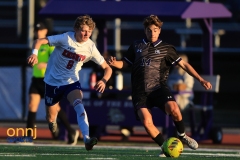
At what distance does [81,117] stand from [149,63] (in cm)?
126

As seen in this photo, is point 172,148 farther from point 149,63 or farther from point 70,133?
point 70,133

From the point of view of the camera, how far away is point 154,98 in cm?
1380

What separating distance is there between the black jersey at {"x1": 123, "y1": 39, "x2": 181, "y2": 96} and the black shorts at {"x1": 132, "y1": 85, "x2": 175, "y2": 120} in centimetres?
7

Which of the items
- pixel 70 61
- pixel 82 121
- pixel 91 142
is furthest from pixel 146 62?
pixel 91 142

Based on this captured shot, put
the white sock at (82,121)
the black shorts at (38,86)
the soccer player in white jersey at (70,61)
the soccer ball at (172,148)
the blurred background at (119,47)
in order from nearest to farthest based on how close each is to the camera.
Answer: the soccer ball at (172,148)
the white sock at (82,121)
the soccer player in white jersey at (70,61)
the black shorts at (38,86)
the blurred background at (119,47)

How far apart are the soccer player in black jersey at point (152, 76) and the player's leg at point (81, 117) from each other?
724mm

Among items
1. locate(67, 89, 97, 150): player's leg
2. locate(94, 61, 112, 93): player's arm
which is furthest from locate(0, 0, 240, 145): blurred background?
locate(67, 89, 97, 150): player's leg

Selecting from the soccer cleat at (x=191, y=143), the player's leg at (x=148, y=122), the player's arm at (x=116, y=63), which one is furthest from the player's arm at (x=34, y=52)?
the soccer cleat at (x=191, y=143)

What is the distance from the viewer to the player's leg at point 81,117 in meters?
13.1

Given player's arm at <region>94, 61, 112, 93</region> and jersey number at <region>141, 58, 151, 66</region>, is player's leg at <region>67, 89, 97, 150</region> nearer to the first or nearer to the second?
player's arm at <region>94, 61, 112, 93</region>

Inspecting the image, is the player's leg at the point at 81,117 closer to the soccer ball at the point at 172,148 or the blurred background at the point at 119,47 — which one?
the soccer ball at the point at 172,148

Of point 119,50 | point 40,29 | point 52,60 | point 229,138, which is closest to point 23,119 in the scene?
point 119,50

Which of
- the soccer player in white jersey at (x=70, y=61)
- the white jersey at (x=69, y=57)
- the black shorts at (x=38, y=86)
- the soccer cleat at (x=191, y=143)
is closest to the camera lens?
the soccer cleat at (x=191, y=143)

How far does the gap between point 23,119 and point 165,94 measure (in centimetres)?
1252
